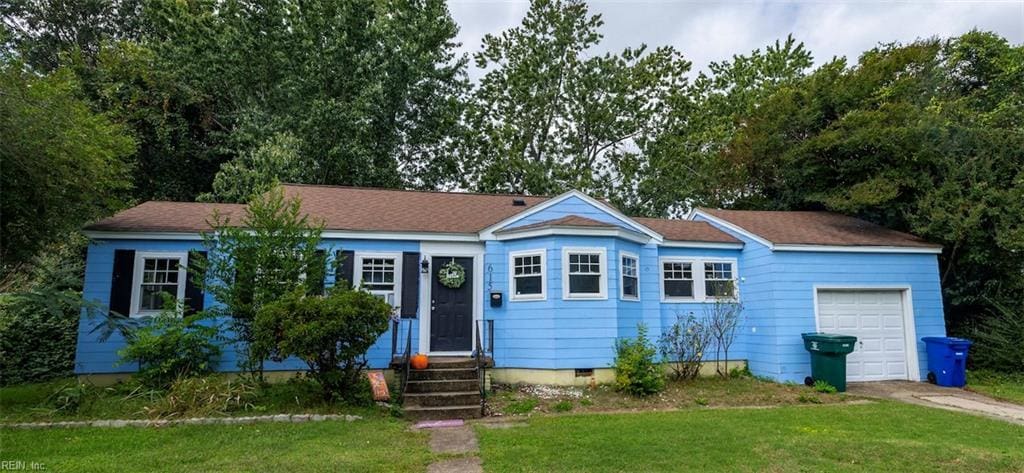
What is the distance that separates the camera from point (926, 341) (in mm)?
10930

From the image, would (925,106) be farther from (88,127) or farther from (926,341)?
(88,127)

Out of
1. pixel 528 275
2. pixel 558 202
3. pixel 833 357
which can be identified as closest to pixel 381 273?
pixel 528 275

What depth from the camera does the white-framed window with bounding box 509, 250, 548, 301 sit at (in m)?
10.2

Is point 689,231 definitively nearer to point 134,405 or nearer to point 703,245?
point 703,245

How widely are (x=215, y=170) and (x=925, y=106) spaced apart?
23619mm

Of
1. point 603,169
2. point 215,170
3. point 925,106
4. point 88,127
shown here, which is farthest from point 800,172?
point 215,170

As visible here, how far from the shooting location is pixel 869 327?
36.7 ft

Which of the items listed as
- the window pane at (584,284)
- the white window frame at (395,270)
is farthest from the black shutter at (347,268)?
the window pane at (584,284)

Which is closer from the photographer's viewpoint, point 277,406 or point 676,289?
point 277,406

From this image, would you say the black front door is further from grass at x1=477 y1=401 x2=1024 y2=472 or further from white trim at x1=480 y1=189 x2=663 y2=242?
grass at x1=477 y1=401 x2=1024 y2=472

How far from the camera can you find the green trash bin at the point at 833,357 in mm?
10031

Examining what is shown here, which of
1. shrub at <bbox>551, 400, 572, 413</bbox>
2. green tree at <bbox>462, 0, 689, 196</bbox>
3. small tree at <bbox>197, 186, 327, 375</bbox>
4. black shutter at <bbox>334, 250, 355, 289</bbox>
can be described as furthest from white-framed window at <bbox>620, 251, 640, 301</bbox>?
green tree at <bbox>462, 0, 689, 196</bbox>

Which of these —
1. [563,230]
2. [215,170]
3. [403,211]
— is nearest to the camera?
[563,230]

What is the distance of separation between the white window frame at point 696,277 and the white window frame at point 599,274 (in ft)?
6.08
